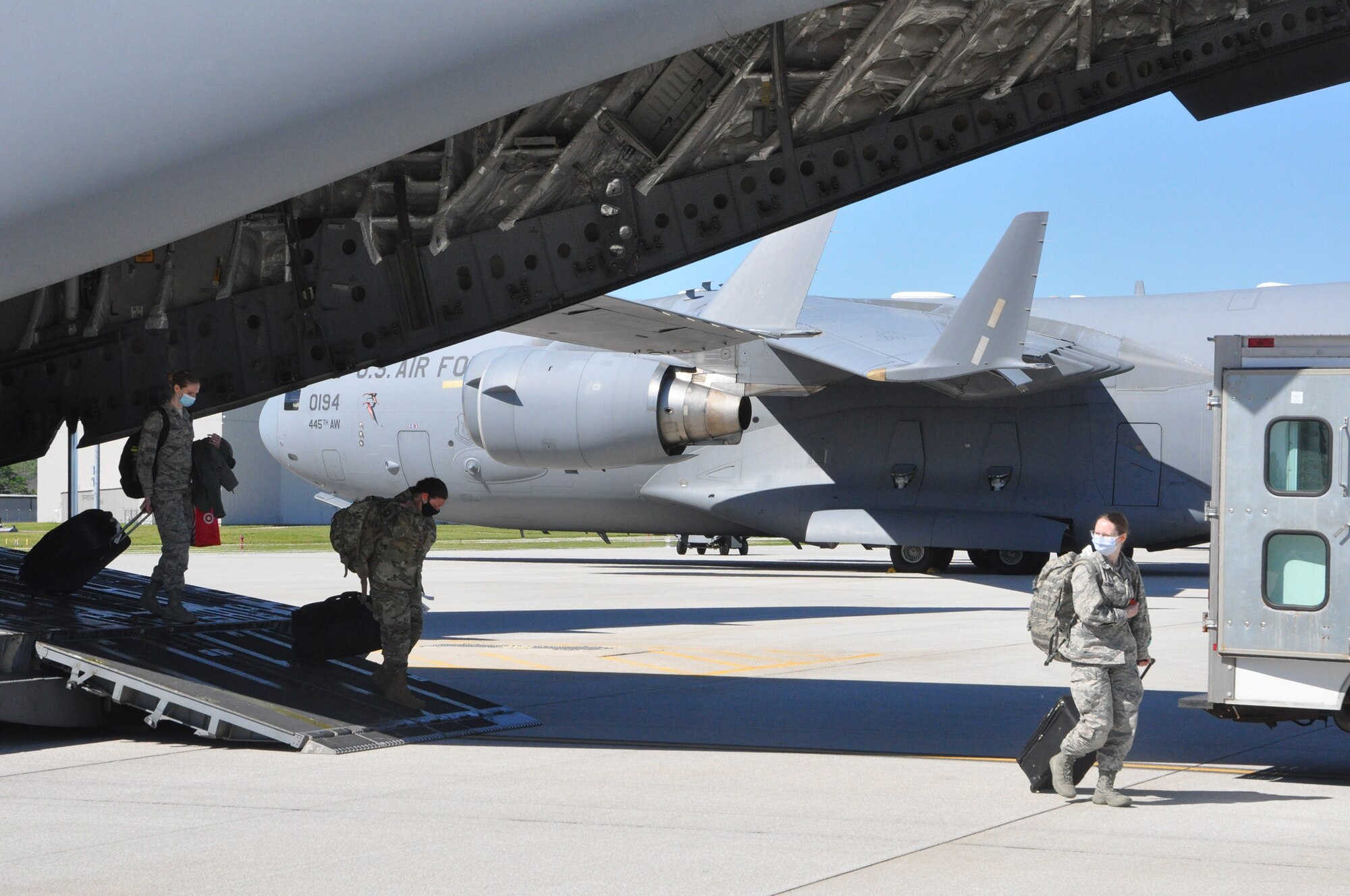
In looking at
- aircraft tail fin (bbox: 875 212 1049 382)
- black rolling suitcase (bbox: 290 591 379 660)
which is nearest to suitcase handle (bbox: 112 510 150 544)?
black rolling suitcase (bbox: 290 591 379 660)

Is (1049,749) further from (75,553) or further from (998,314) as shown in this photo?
(998,314)

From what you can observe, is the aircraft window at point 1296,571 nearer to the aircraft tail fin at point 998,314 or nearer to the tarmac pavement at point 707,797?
the tarmac pavement at point 707,797

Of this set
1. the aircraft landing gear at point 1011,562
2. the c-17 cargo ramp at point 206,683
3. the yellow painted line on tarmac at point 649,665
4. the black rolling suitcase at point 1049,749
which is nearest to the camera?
the black rolling suitcase at point 1049,749

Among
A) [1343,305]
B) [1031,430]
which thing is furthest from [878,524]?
[1343,305]

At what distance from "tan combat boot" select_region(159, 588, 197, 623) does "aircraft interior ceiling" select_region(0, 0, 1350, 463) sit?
4.81 feet

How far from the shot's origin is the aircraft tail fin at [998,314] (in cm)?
2033

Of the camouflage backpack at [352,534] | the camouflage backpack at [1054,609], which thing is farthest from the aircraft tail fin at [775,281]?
the camouflage backpack at [1054,609]

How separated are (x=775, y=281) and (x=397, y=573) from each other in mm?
13193

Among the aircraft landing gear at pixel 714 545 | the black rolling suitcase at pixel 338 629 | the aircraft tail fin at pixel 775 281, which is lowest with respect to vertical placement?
the aircraft landing gear at pixel 714 545

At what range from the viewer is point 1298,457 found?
25.8 feet

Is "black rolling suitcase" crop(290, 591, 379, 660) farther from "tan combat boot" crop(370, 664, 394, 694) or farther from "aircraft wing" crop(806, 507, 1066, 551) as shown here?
"aircraft wing" crop(806, 507, 1066, 551)

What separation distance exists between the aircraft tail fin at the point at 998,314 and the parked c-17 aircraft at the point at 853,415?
32 mm

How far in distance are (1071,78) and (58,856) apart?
7.61 meters

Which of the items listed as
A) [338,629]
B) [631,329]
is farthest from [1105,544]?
[631,329]
